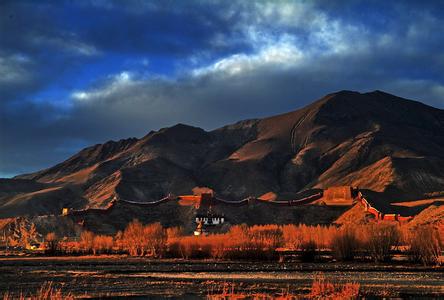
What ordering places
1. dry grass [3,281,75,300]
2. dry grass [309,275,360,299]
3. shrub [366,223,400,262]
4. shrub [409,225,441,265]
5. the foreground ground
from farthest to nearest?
1. shrub [366,223,400,262]
2. shrub [409,225,441,265]
3. the foreground ground
4. dry grass [309,275,360,299]
5. dry grass [3,281,75,300]

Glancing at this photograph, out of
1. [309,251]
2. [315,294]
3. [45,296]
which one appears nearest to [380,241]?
[309,251]

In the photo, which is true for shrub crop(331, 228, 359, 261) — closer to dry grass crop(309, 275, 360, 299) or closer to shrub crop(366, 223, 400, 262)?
shrub crop(366, 223, 400, 262)

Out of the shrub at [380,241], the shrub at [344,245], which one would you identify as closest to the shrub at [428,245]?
the shrub at [380,241]

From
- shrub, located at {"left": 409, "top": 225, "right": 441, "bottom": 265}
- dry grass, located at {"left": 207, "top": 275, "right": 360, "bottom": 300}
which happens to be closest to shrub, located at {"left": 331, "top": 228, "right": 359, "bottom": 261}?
shrub, located at {"left": 409, "top": 225, "right": 441, "bottom": 265}

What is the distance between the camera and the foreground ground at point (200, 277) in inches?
1668

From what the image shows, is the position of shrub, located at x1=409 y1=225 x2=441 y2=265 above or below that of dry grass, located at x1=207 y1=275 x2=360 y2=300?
above

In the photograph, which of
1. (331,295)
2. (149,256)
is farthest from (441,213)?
(331,295)

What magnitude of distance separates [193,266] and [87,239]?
31.5m

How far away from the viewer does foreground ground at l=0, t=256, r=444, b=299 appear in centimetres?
4238

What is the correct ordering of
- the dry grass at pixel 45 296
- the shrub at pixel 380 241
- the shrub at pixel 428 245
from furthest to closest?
the shrub at pixel 380 241 → the shrub at pixel 428 245 → the dry grass at pixel 45 296

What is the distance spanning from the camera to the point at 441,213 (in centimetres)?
9388

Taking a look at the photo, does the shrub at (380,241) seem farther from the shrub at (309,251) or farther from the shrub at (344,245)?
the shrub at (309,251)

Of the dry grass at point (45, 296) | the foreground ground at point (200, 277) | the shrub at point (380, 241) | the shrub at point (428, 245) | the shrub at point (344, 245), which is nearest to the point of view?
the dry grass at point (45, 296)

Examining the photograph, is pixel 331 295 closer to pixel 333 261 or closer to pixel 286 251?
pixel 333 261
